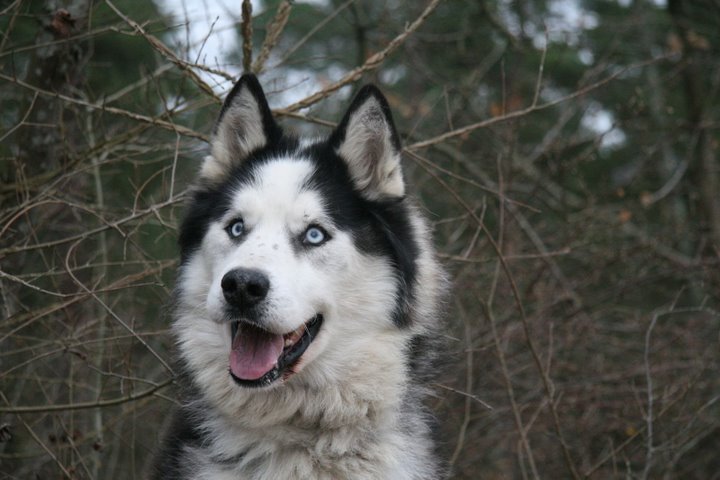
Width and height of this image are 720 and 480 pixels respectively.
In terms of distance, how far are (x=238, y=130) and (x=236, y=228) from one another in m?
0.69

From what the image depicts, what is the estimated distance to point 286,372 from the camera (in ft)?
11.6

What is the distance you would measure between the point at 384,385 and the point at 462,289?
3589 millimetres

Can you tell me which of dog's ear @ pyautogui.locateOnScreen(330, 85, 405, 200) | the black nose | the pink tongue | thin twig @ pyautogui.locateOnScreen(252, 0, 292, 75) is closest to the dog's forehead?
dog's ear @ pyautogui.locateOnScreen(330, 85, 405, 200)

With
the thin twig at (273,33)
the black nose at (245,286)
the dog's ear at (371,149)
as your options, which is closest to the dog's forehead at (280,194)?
the dog's ear at (371,149)

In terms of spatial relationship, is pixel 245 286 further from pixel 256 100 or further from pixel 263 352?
pixel 256 100

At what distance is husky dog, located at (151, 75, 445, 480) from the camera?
3.51 metres

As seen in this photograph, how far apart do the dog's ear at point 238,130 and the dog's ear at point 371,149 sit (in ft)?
1.29

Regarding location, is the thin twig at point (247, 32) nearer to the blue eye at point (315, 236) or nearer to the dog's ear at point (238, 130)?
the dog's ear at point (238, 130)

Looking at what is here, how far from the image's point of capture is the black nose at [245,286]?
3.29 metres

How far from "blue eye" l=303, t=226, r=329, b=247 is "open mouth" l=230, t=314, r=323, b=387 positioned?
0.37 meters

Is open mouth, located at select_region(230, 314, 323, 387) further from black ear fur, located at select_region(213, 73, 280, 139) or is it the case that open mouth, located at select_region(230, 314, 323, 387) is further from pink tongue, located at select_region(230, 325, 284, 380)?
black ear fur, located at select_region(213, 73, 280, 139)

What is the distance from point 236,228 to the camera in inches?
149

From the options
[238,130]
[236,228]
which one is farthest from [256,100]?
[236,228]

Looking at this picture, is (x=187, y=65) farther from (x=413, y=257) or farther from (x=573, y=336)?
(x=573, y=336)
